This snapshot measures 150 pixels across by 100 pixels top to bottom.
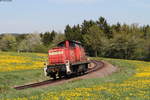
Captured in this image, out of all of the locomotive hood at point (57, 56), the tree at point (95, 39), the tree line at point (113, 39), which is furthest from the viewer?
the tree at point (95, 39)

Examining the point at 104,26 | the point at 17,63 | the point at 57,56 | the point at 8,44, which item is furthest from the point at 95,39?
the point at 57,56

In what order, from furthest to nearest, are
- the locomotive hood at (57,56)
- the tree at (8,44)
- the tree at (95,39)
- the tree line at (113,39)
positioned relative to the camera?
1. the tree at (8,44)
2. the tree at (95,39)
3. the tree line at (113,39)
4. the locomotive hood at (57,56)

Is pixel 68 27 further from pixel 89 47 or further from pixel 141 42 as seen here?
pixel 141 42

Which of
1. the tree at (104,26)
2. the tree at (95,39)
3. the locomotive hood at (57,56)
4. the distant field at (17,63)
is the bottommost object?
the distant field at (17,63)

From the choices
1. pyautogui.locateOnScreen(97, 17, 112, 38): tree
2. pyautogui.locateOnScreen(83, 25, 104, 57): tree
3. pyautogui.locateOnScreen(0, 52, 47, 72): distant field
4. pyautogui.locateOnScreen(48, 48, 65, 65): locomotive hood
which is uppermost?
pyautogui.locateOnScreen(97, 17, 112, 38): tree

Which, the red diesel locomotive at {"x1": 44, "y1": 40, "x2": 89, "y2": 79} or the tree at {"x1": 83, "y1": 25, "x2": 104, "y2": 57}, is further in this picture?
the tree at {"x1": 83, "y1": 25, "x2": 104, "y2": 57}

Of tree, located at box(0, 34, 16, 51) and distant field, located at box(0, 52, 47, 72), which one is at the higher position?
tree, located at box(0, 34, 16, 51)

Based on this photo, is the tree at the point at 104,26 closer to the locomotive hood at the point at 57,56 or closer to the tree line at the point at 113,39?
the tree line at the point at 113,39

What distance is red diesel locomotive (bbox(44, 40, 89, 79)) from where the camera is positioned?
2855 cm

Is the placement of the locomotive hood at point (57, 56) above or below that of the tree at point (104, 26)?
below

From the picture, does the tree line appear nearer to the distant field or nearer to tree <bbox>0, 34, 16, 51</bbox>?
tree <bbox>0, 34, 16, 51</bbox>

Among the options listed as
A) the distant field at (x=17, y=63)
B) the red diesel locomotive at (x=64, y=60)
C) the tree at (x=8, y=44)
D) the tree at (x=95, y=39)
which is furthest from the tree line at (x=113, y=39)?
the red diesel locomotive at (x=64, y=60)

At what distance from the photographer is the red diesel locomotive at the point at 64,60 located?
28.5m

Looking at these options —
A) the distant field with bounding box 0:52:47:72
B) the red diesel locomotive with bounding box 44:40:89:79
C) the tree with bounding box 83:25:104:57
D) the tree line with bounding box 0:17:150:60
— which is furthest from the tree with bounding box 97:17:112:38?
the red diesel locomotive with bounding box 44:40:89:79
